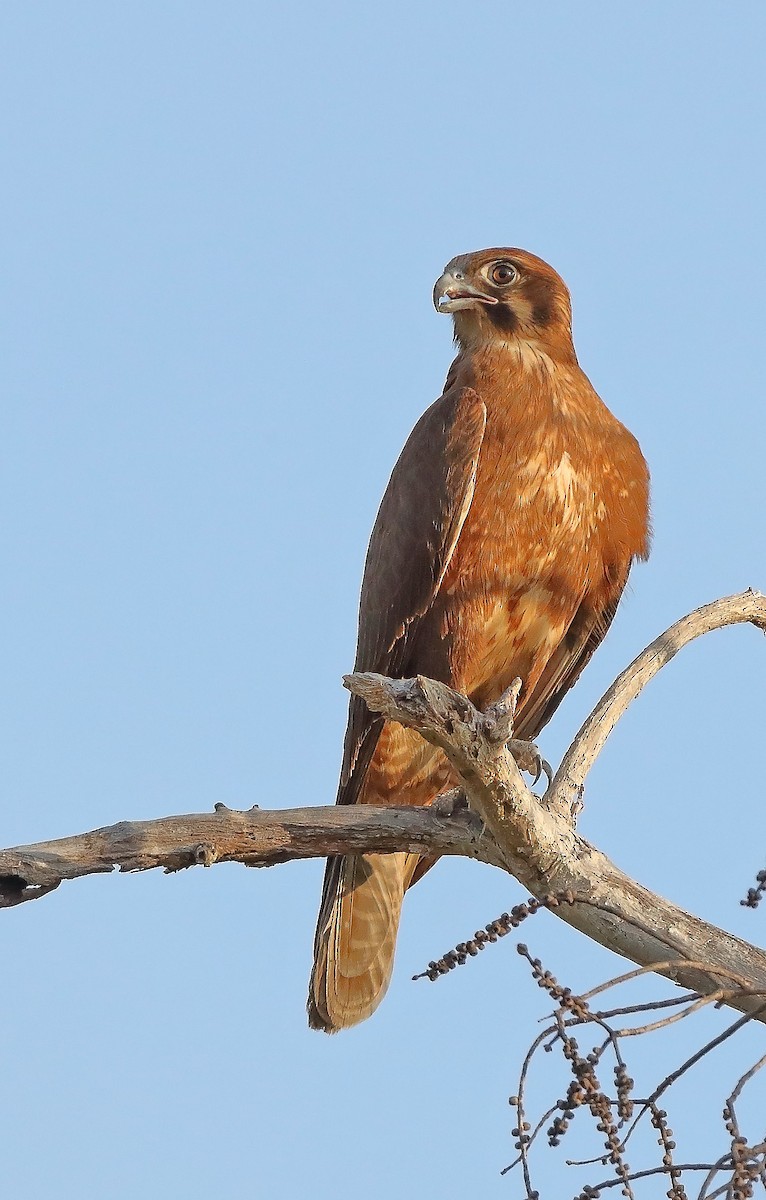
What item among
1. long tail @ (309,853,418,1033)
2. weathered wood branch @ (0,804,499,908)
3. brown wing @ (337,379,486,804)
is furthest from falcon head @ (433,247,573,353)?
weathered wood branch @ (0,804,499,908)

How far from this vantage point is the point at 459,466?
19.0 feet

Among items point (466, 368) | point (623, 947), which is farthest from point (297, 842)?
point (466, 368)

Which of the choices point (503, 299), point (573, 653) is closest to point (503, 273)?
point (503, 299)

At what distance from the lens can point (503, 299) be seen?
6582 millimetres

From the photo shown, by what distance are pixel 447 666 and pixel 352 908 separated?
1.08 m

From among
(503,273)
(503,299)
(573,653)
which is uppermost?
(503,273)

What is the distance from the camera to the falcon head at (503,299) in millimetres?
6523

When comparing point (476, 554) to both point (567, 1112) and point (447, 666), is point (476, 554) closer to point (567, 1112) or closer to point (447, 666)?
point (447, 666)

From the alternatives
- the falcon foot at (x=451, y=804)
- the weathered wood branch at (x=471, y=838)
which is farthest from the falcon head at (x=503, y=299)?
the falcon foot at (x=451, y=804)

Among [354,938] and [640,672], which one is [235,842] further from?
[354,938]

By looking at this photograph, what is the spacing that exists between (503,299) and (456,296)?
22 centimetres

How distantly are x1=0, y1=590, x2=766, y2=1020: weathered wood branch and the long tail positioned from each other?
136cm

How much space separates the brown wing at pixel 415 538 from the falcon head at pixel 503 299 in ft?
1.78

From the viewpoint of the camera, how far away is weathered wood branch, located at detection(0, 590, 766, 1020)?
162 inches
